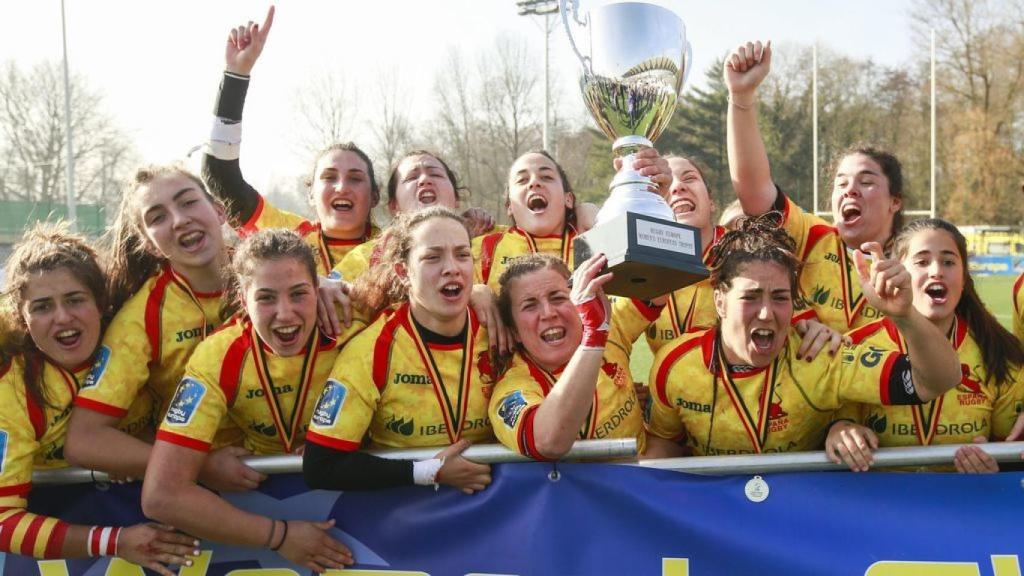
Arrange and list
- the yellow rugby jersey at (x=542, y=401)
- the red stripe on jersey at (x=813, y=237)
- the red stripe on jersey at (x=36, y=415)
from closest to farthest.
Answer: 1. the yellow rugby jersey at (x=542, y=401)
2. the red stripe on jersey at (x=36, y=415)
3. the red stripe on jersey at (x=813, y=237)

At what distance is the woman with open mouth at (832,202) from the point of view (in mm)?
3109

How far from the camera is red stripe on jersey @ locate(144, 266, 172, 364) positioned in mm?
3064

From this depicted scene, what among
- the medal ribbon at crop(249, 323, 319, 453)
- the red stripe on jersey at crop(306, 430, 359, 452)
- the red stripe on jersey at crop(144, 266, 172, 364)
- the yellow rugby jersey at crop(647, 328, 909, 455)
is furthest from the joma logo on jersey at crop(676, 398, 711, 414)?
the red stripe on jersey at crop(144, 266, 172, 364)

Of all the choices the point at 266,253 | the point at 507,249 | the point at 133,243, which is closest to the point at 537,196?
the point at 507,249

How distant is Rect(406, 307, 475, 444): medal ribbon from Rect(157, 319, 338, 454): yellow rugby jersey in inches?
13.8

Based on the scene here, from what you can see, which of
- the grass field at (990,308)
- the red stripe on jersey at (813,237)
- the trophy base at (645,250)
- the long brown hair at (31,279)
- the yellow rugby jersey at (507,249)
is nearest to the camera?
the trophy base at (645,250)

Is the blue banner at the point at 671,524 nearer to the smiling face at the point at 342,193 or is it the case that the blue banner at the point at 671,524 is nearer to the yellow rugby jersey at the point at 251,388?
the yellow rugby jersey at the point at 251,388

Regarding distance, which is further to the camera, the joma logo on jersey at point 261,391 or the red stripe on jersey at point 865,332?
the red stripe on jersey at point 865,332

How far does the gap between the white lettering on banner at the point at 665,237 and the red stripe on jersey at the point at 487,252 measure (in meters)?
1.77

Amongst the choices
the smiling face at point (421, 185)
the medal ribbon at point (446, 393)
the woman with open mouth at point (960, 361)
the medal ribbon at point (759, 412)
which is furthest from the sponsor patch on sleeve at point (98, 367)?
the woman with open mouth at point (960, 361)

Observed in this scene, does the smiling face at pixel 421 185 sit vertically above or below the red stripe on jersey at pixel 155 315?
above

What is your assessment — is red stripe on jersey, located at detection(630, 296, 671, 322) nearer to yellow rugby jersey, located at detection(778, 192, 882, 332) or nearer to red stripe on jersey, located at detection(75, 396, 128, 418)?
yellow rugby jersey, located at detection(778, 192, 882, 332)

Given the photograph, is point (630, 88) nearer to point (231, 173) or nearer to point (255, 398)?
point (255, 398)

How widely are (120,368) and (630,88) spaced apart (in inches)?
81.7
